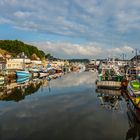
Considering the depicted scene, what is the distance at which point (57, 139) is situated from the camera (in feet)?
75.6

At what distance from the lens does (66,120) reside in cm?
2939

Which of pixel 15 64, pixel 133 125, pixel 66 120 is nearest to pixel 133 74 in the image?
pixel 66 120

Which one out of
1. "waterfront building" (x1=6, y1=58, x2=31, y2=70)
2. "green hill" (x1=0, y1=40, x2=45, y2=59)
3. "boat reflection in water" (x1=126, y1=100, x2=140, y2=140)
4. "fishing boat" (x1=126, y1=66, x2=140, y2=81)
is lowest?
"boat reflection in water" (x1=126, y1=100, x2=140, y2=140)

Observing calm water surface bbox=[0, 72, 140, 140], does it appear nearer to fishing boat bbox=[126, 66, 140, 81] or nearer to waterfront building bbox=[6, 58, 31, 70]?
fishing boat bbox=[126, 66, 140, 81]

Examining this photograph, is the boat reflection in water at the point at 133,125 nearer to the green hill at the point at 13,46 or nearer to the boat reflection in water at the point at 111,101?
the boat reflection in water at the point at 111,101

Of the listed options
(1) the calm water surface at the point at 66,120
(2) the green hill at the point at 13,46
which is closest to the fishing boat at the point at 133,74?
(1) the calm water surface at the point at 66,120

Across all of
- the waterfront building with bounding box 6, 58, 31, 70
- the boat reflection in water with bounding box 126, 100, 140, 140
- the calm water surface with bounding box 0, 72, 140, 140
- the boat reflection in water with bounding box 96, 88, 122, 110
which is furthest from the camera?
the waterfront building with bounding box 6, 58, 31, 70

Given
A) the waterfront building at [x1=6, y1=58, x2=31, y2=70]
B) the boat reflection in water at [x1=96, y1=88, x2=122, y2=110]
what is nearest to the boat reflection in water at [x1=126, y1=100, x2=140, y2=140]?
the boat reflection in water at [x1=96, y1=88, x2=122, y2=110]

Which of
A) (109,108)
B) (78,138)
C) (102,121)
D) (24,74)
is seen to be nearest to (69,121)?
(102,121)

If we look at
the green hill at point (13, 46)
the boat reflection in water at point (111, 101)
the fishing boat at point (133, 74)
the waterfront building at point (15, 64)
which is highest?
the green hill at point (13, 46)

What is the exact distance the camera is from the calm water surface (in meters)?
24.2

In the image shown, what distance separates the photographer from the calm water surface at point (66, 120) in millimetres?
24203

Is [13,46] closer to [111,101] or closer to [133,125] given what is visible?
[111,101]

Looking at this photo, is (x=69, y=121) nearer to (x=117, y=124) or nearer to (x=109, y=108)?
(x=117, y=124)
